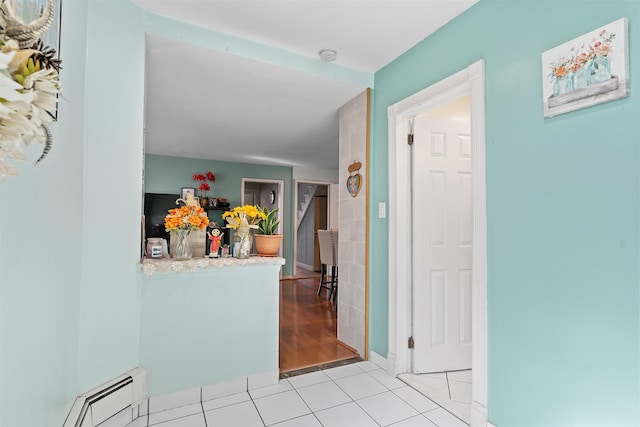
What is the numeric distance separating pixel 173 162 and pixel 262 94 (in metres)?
3.87

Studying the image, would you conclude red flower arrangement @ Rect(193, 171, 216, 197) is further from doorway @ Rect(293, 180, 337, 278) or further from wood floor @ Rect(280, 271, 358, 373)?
wood floor @ Rect(280, 271, 358, 373)

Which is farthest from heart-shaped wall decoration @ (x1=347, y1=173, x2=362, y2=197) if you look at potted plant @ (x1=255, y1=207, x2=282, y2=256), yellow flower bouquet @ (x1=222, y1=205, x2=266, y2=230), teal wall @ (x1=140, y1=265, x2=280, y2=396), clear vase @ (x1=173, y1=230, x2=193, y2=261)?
clear vase @ (x1=173, y1=230, x2=193, y2=261)

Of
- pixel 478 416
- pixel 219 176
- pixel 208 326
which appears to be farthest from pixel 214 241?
pixel 219 176

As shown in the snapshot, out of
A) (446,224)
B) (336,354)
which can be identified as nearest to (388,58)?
(446,224)

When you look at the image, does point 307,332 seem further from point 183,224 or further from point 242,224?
point 183,224

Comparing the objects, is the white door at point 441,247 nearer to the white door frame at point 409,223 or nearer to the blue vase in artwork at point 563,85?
the white door frame at point 409,223

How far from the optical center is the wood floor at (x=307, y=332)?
2701mm

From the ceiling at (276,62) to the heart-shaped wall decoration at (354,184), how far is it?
2.49 feet

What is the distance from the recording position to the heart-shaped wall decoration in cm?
286

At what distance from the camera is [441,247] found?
2510mm

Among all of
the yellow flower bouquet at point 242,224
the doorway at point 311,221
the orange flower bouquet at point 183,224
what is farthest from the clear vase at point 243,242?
the doorway at point 311,221

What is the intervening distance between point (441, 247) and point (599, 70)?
151 centimetres

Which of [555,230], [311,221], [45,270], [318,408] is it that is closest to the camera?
[45,270]

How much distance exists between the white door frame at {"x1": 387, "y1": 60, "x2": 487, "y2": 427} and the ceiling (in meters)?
0.44
